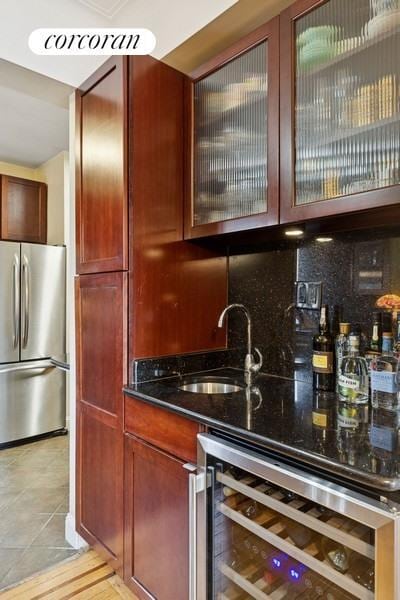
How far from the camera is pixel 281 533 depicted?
1040 millimetres

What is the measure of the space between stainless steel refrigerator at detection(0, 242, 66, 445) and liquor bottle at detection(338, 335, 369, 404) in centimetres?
264

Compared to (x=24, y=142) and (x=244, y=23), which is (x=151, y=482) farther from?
(x=24, y=142)

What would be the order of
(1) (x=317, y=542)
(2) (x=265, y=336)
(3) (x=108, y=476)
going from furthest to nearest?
1. (2) (x=265, y=336)
2. (3) (x=108, y=476)
3. (1) (x=317, y=542)

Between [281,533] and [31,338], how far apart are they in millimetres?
2831

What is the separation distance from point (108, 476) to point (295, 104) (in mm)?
1716

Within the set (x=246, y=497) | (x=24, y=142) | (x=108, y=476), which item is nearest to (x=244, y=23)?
(x=246, y=497)

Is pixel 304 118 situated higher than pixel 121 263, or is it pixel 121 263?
pixel 304 118

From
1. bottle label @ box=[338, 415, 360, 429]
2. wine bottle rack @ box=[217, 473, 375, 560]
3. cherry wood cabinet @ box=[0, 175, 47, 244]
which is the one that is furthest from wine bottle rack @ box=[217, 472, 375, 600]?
cherry wood cabinet @ box=[0, 175, 47, 244]

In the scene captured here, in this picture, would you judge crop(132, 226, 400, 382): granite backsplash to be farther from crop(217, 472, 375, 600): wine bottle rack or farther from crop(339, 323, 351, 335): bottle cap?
crop(217, 472, 375, 600): wine bottle rack

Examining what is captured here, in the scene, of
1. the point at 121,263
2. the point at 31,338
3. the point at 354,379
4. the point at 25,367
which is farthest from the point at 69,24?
the point at 25,367

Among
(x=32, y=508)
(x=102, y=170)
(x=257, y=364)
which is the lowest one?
(x=32, y=508)

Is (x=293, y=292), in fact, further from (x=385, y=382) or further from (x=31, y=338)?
(x=31, y=338)

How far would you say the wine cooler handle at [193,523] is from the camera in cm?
120

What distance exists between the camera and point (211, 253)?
1958 millimetres
